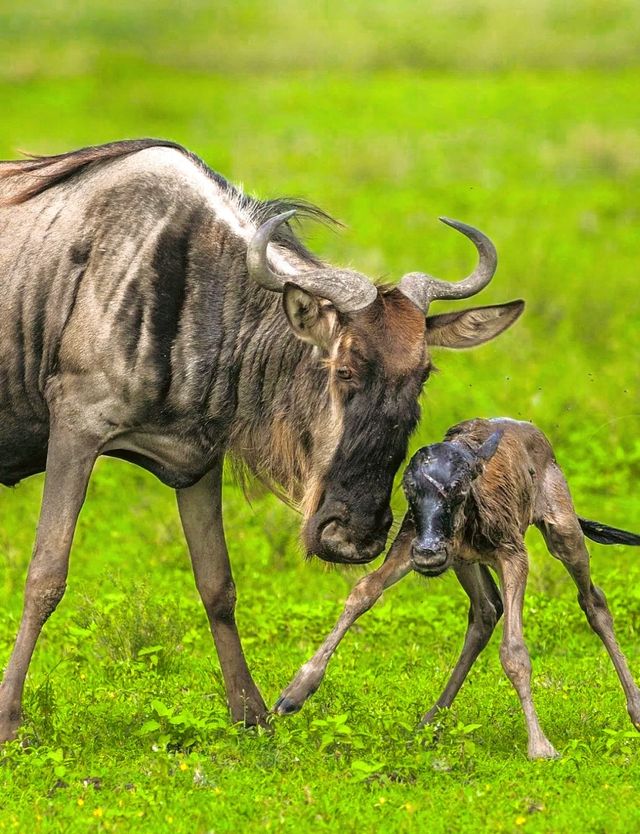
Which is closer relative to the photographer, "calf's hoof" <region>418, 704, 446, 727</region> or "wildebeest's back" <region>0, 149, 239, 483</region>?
"calf's hoof" <region>418, 704, 446, 727</region>

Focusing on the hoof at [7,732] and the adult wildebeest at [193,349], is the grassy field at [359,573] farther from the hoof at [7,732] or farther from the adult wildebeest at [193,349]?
the adult wildebeest at [193,349]

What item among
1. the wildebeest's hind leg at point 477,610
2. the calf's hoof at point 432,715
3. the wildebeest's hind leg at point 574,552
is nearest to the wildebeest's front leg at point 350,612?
the calf's hoof at point 432,715

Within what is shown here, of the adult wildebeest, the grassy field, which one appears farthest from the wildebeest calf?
the grassy field

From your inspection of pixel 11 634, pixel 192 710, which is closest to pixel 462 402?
pixel 11 634

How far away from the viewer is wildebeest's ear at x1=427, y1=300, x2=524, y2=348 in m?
7.53

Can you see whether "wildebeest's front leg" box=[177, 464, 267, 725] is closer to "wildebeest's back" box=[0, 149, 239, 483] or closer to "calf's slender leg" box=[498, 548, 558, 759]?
"wildebeest's back" box=[0, 149, 239, 483]

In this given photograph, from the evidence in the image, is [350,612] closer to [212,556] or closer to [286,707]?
[286,707]

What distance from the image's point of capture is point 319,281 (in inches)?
286

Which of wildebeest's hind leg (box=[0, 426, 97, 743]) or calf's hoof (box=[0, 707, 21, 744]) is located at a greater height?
wildebeest's hind leg (box=[0, 426, 97, 743])

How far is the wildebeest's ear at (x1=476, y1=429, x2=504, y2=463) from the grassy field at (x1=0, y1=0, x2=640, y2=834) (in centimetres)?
123

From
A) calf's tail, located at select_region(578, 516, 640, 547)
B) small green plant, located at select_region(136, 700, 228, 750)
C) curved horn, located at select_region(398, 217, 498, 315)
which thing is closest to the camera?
small green plant, located at select_region(136, 700, 228, 750)

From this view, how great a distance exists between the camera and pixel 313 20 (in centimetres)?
4203

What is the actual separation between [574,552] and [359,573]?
109cm

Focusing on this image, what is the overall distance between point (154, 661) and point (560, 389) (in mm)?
6639
